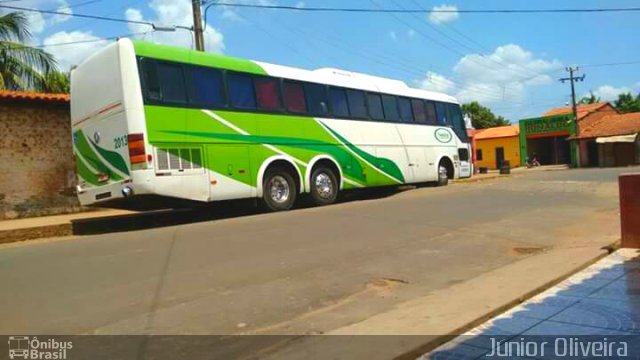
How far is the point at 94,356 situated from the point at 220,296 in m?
1.87

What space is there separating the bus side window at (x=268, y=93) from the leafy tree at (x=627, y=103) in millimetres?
65661

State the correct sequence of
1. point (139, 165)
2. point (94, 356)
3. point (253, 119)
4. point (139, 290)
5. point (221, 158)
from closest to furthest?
point (94, 356)
point (139, 290)
point (139, 165)
point (221, 158)
point (253, 119)

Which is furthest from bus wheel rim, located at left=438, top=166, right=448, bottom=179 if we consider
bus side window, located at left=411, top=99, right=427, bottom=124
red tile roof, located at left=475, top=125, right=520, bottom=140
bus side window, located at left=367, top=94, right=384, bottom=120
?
red tile roof, located at left=475, top=125, right=520, bottom=140

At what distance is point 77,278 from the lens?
7434mm

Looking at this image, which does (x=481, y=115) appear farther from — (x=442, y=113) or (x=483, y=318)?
(x=483, y=318)

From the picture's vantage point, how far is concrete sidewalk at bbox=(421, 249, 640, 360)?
187 inches

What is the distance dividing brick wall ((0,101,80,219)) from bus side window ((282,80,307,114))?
5.52m

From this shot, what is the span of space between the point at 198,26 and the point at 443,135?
8667 millimetres

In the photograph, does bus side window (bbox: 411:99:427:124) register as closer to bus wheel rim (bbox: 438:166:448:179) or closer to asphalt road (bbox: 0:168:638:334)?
bus wheel rim (bbox: 438:166:448:179)

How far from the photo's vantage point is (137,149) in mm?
11570

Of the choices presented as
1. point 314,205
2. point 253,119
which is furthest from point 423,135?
point 253,119

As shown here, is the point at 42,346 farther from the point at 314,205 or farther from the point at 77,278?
the point at 314,205

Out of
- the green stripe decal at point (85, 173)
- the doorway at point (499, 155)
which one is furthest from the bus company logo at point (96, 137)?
the doorway at point (499, 155)

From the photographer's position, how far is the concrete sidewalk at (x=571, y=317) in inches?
187
